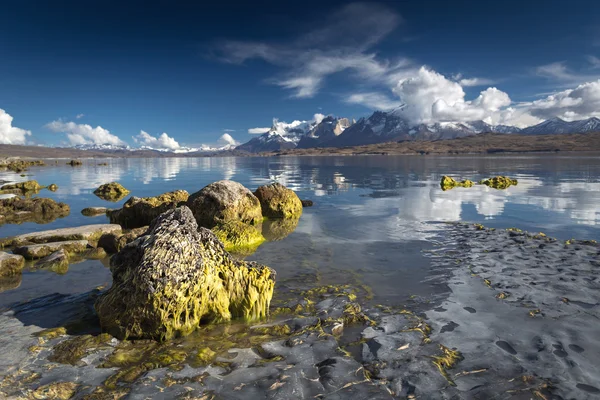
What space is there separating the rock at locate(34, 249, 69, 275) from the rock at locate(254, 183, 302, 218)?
1148cm

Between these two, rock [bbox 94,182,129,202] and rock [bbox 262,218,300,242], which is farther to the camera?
rock [bbox 94,182,129,202]

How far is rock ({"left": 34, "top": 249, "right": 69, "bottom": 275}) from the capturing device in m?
12.5

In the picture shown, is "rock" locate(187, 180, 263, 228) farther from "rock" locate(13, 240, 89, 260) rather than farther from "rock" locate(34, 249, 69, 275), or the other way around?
"rock" locate(34, 249, 69, 275)

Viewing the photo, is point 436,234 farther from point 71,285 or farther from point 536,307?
point 71,285

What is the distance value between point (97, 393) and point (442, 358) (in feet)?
20.2

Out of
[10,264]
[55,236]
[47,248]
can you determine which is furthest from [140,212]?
[10,264]

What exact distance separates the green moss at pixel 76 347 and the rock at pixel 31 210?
18.5 m

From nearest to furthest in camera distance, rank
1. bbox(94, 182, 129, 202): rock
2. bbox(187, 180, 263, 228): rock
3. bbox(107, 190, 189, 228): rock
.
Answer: bbox(187, 180, 263, 228): rock → bbox(107, 190, 189, 228): rock → bbox(94, 182, 129, 202): rock

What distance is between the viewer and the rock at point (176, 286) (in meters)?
7.53

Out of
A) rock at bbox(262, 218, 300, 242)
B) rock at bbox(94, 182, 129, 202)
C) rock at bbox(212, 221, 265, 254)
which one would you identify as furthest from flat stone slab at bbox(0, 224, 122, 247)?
rock at bbox(94, 182, 129, 202)

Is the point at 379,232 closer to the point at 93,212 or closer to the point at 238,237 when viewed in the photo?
the point at 238,237

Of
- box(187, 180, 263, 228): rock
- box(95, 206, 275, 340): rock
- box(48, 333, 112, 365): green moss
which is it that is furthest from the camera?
box(187, 180, 263, 228): rock

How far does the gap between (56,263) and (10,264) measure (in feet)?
4.35

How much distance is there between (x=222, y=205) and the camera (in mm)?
18578
